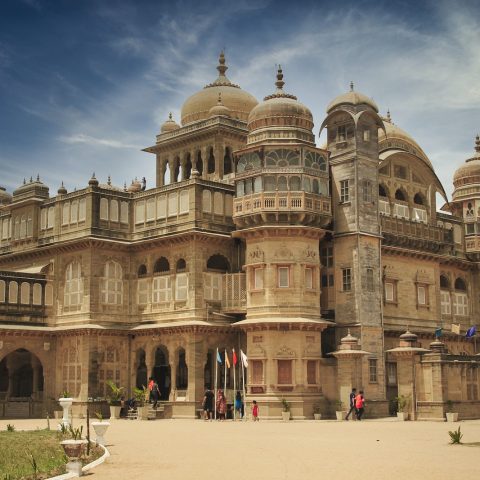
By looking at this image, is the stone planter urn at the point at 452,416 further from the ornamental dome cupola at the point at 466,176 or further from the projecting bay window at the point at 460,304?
the ornamental dome cupola at the point at 466,176

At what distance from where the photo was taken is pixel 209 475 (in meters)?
16.6

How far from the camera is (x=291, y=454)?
67.3 ft

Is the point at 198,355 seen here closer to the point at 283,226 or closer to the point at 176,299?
the point at 176,299

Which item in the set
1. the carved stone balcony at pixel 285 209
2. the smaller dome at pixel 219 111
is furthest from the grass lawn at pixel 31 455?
the smaller dome at pixel 219 111

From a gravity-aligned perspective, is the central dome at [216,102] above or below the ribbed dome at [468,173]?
above

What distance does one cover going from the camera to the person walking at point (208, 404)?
127 feet

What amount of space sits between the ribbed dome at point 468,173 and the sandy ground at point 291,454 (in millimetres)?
29001

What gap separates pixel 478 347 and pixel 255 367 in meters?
18.3

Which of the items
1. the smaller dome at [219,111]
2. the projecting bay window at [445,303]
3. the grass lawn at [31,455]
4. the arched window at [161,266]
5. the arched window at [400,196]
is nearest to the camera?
the grass lawn at [31,455]

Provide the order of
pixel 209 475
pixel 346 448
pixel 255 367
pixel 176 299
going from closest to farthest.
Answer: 1. pixel 209 475
2. pixel 346 448
3. pixel 255 367
4. pixel 176 299

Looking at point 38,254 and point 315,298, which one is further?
point 38,254

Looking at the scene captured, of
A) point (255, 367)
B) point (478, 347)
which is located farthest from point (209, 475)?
point (478, 347)

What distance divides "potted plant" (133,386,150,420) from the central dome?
58.7ft

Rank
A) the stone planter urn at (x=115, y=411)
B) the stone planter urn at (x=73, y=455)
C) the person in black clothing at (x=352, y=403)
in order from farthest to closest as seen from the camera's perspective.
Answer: the stone planter urn at (x=115, y=411), the person in black clothing at (x=352, y=403), the stone planter urn at (x=73, y=455)
